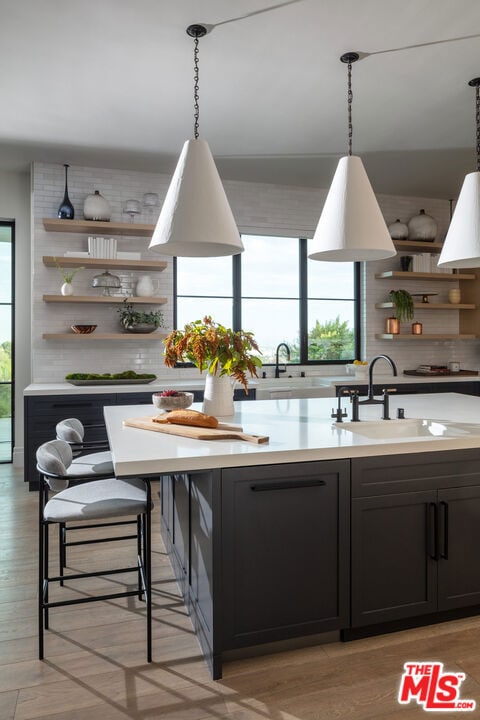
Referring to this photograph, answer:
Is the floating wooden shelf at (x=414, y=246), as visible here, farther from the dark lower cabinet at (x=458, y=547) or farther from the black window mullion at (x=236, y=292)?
the dark lower cabinet at (x=458, y=547)

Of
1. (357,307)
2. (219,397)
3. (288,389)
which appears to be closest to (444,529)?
(219,397)

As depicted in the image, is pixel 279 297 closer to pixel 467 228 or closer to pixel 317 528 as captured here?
pixel 467 228

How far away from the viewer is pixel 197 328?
2.86m

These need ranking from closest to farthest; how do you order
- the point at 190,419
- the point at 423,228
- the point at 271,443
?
the point at 271,443, the point at 190,419, the point at 423,228

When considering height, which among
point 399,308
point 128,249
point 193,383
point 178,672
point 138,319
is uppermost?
point 128,249

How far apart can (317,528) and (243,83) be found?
10.2ft

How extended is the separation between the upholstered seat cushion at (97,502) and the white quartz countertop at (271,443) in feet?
0.95

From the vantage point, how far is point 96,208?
541 centimetres

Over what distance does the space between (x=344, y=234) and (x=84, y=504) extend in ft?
5.65

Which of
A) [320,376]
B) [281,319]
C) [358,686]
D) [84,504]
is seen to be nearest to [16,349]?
[281,319]

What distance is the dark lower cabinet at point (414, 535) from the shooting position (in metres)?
2.31

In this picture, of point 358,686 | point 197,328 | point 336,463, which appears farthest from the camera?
point 197,328

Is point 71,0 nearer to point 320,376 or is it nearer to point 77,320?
point 77,320

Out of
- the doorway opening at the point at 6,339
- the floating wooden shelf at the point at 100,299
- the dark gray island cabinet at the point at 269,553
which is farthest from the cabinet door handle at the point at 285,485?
the doorway opening at the point at 6,339
